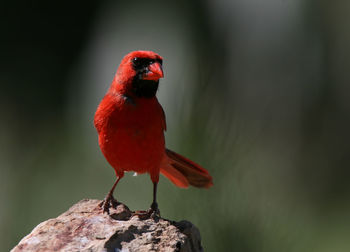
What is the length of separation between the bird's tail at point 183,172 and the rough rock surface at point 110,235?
0.48 meters

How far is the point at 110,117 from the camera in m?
2.76

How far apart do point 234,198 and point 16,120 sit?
12.2 feet

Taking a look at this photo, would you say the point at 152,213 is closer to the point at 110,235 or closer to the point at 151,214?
the point at 151,214

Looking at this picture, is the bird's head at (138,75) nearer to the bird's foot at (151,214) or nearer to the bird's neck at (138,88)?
the bird's neck at (138,88)

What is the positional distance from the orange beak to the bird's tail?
0.50 meters

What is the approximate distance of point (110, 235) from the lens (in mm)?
2055

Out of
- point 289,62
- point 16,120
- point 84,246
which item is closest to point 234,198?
point 84,246

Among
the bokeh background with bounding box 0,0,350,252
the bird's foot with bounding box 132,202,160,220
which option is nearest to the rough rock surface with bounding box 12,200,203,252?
the bird's foot with bounding box 132,202,160,220

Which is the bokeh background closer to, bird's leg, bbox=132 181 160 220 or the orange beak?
bird's leg, bbox=132 181 160 220

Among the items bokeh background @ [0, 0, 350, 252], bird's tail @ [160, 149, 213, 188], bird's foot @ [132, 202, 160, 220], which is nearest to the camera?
bird's foot @ [132, 202, 160, 220]

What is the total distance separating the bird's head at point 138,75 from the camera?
273 centimetres

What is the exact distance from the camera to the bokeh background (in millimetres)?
2549

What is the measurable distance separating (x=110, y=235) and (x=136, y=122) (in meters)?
0.83

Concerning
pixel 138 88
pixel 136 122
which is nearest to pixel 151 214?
pixel 136 122
